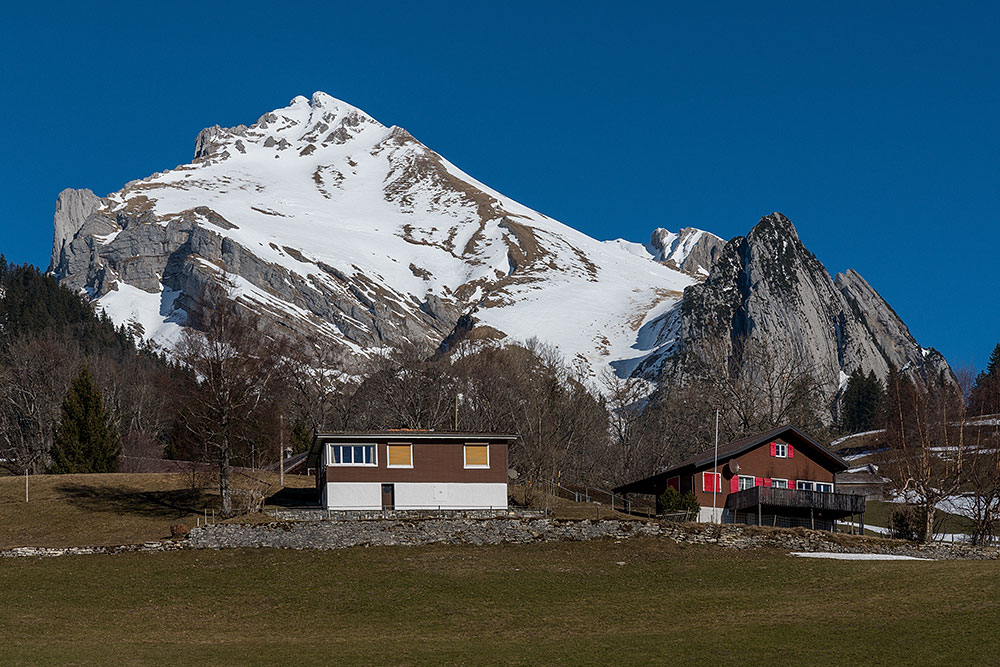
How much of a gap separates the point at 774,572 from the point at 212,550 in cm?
2359

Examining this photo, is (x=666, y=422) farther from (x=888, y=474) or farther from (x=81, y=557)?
(x=81, y=557)

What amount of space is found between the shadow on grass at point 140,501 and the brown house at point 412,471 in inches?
373

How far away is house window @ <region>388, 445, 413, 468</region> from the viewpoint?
2219 inches

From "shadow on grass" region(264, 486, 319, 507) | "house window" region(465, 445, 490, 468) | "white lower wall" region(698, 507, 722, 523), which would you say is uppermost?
"house window" region(465, 445, 490, 468)

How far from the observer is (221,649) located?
3091 centimetres

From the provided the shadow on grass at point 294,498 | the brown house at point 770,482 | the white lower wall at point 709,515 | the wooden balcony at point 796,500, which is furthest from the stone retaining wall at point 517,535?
the shadow on grass at point 294,498

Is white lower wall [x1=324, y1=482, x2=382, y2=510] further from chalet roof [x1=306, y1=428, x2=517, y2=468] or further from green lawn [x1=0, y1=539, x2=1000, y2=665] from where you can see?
green lawn [x1=0, y1=539, x2=1000, y2=665]

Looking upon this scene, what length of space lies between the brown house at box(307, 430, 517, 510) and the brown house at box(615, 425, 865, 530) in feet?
42.6

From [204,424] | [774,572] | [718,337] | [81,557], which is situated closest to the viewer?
[774,572]

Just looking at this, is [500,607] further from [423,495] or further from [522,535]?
[423,495]

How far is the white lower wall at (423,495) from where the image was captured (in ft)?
182

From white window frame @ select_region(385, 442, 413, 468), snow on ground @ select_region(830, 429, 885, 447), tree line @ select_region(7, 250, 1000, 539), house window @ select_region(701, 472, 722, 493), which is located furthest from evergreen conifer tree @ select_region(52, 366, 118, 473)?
snow on ground @ select_region(830, 429, 885, 447)

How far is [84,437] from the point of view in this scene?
3027 inches

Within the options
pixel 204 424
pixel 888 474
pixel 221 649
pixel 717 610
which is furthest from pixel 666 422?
pixel 221 649
